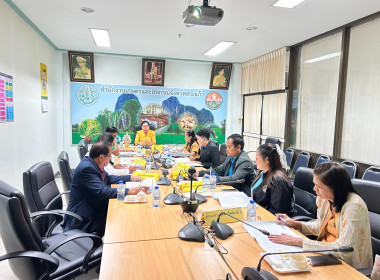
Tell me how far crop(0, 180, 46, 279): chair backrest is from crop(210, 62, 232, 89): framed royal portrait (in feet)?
20.3

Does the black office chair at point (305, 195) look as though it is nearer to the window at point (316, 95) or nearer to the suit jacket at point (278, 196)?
the suit jacket at point (278, 196)

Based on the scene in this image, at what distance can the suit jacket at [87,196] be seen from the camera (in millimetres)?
2166

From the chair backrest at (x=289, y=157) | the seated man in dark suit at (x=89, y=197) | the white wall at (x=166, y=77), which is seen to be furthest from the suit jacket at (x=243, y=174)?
the white wall at (x=166, y=77)

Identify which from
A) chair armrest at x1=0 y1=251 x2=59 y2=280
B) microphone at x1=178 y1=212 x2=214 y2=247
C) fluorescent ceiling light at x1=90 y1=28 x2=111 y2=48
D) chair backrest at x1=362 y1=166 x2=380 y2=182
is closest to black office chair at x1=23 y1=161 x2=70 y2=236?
chair armrest at x1=0 y1=251 x2=59 y2=280

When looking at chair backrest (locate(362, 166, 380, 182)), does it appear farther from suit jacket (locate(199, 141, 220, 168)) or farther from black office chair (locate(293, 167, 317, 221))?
suit jacket (locate(199, 141, 220, 168))

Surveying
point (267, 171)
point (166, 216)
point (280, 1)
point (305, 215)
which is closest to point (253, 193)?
point (267, 171)

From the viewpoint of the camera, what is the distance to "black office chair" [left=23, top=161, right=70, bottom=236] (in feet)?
6.49

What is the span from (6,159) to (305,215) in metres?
3.59

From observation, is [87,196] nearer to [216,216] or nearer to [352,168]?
[216,216]

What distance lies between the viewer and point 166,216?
1.92 metres

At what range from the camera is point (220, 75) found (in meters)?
7.12

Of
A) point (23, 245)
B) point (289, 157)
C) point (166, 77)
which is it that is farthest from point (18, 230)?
point (166, 77)

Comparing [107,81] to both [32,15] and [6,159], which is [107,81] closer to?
[32,15]

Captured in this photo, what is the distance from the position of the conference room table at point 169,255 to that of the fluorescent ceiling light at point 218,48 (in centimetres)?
420
